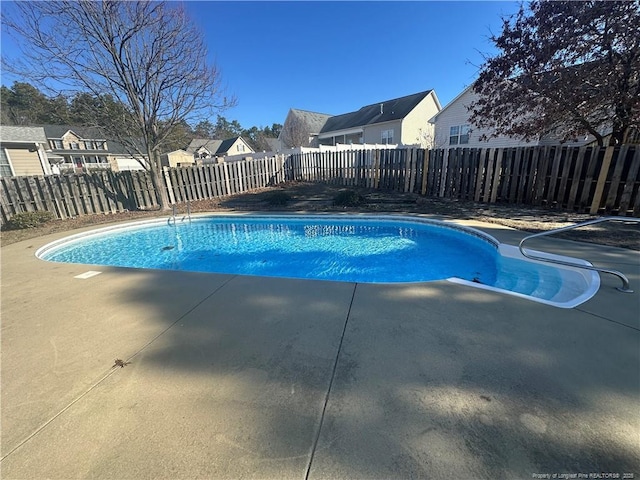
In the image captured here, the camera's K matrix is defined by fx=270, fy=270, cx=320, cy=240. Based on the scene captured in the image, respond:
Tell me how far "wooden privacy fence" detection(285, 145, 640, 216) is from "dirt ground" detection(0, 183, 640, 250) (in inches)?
17.7

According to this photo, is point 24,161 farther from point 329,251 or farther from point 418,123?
point 418,123

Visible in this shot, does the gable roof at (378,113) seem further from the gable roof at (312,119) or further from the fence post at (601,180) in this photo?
the fence post at (601,180)

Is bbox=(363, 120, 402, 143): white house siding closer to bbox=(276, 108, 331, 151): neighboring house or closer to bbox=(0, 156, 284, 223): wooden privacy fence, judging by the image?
bbox=(276, 108, 331, 151): neighboring house

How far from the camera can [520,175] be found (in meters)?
8.16

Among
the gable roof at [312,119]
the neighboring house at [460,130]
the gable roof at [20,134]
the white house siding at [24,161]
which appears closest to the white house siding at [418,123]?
the neighboring house at [460,130]

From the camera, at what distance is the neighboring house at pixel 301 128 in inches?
1313

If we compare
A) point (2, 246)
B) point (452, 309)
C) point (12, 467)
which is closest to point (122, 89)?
point (2, 246)

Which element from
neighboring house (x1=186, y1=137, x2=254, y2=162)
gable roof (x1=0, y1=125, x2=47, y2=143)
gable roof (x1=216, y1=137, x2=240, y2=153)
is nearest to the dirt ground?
gable roof (x1=0, y1=125, x2=47, y2=143)

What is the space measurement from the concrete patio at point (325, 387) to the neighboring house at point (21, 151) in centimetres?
1662

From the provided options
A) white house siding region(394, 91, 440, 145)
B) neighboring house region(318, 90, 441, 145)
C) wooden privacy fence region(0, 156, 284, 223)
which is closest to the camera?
wooden privacy fence region(0, 156, 284, 223)

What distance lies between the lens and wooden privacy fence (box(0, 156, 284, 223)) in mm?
8805

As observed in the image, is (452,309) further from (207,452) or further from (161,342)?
(161,342)

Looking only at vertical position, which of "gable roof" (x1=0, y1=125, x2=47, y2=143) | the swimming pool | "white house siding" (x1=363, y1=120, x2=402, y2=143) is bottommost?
the swimming pool

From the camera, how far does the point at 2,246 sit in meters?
6.70
